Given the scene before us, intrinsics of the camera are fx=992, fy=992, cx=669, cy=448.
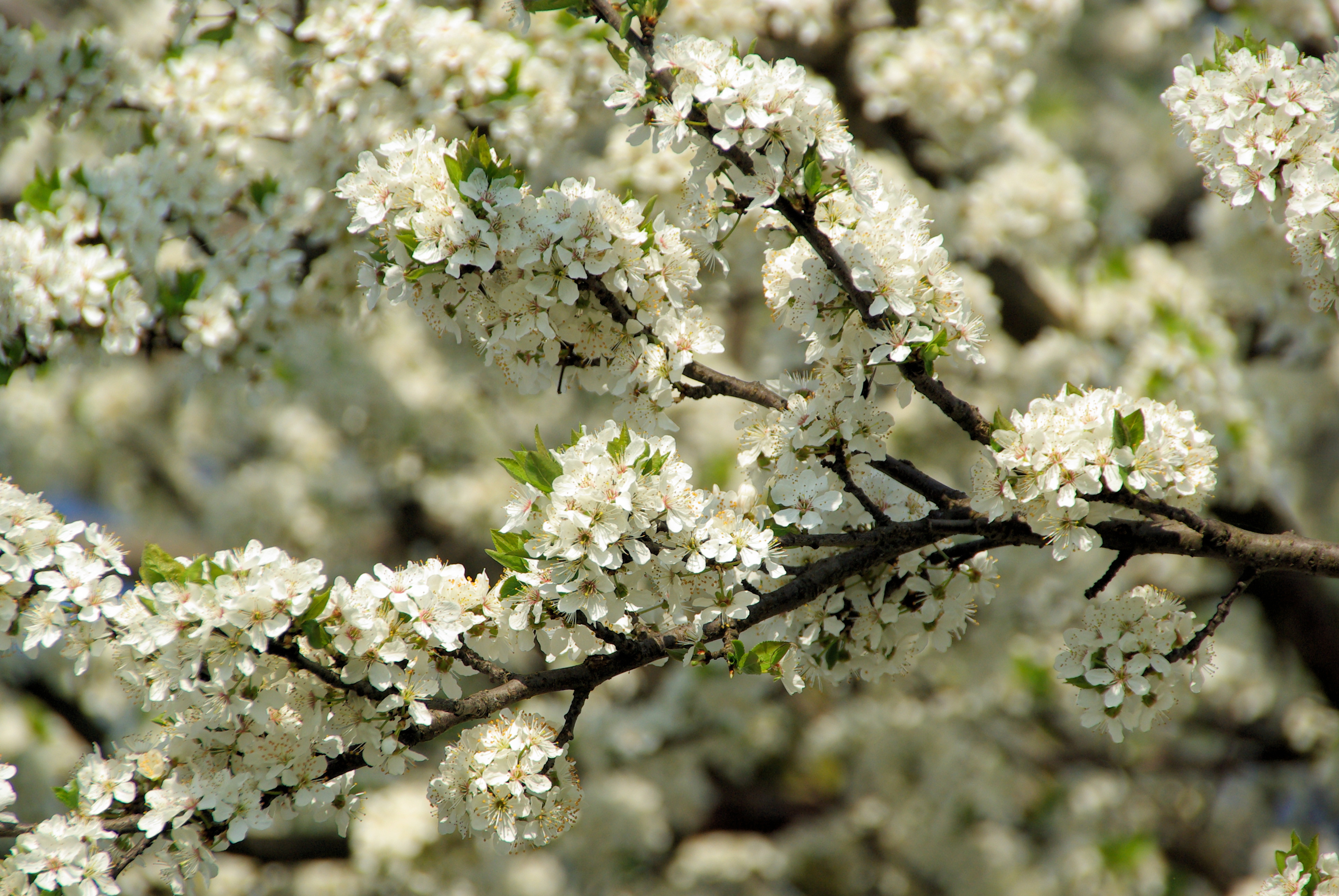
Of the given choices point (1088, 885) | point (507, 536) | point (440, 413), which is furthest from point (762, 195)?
point (1088, 885)

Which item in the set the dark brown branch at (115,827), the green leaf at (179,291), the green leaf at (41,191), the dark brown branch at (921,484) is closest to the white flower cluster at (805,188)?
the dark brown branch at (921,484)

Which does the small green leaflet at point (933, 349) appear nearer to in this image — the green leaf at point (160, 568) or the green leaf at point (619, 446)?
the green leaf at point (619, 446)

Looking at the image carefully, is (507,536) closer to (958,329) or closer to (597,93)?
(958,329)

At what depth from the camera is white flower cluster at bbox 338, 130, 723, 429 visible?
229 cm

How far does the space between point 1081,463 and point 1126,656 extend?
2.16ft

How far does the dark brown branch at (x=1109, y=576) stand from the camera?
246 cm

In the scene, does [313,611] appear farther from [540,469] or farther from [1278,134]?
[1278,134]

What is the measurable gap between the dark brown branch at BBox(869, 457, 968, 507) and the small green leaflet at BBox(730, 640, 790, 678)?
1.66 feet

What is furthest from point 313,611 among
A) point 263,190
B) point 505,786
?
point 263,190

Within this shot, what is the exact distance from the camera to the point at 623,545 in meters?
2.18

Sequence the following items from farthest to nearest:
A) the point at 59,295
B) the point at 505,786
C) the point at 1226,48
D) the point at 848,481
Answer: the point at 59,295, the point at 1226,48, the point at 848,481, the point at 505,786

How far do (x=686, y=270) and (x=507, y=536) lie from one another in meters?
0.80

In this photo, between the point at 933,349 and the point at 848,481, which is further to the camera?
the point at 848,481

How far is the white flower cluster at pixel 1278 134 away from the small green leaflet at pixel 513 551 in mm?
2026
